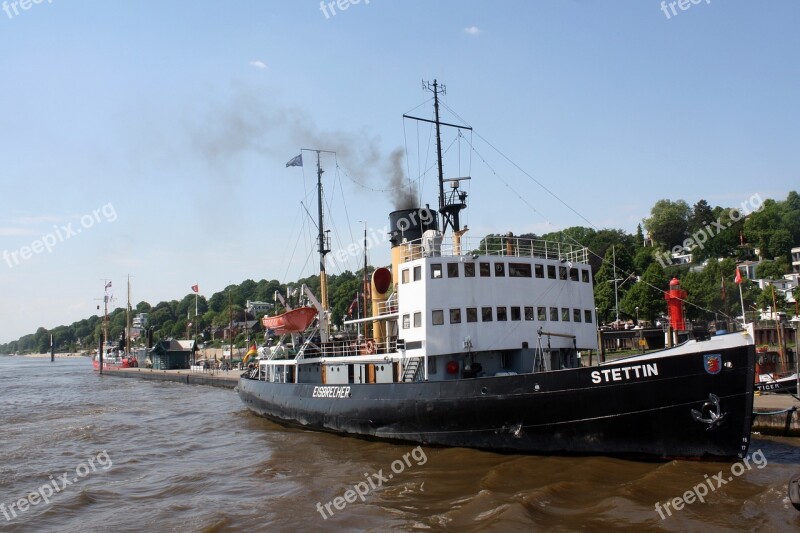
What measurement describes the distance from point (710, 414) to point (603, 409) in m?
2.46

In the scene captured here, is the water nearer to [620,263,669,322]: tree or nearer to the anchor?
the anchor

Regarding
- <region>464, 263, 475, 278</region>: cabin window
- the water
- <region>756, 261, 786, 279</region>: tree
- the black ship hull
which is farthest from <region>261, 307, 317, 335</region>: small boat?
<region>756, 261, 786, 279</region>: tree

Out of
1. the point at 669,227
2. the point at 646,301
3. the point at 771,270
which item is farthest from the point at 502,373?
the point at 669,227

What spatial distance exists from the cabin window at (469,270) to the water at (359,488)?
5421 mm

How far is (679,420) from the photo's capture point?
49.9 ft

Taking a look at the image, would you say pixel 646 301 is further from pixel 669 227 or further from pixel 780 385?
pixel 669 227

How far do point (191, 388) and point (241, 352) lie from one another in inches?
1518

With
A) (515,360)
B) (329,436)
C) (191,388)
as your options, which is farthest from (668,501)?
(191,388)

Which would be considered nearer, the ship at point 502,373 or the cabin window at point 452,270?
Answer: the ship at point 502,373

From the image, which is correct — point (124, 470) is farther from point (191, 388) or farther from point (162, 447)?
point (191, 388)

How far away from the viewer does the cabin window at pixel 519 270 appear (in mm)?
19703

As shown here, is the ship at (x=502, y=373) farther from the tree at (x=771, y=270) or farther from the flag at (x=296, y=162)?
the tree at (x=771, y=270)

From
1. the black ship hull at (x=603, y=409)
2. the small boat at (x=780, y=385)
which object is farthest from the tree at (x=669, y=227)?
the black ship hull at (x=603, y=409)

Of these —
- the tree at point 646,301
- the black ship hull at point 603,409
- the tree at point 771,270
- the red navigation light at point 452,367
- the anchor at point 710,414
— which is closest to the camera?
the anchor at point 710,414
